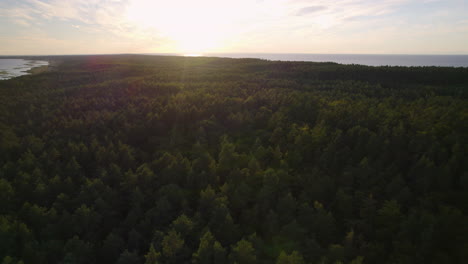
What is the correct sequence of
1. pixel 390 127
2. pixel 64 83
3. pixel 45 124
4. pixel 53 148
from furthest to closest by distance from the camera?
pixel 64 83, pixel 45 124, pixel 53 148, pixel 390 127

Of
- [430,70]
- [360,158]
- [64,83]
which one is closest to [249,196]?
[360,158]

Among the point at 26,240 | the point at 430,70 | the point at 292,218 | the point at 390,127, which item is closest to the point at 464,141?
the point at 390,127

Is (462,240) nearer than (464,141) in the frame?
Yes

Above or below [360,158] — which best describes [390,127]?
above

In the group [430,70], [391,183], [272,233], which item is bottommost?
[272,233]

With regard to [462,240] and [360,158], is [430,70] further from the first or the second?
[462,240]

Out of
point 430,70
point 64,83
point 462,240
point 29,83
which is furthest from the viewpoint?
point 64,83
